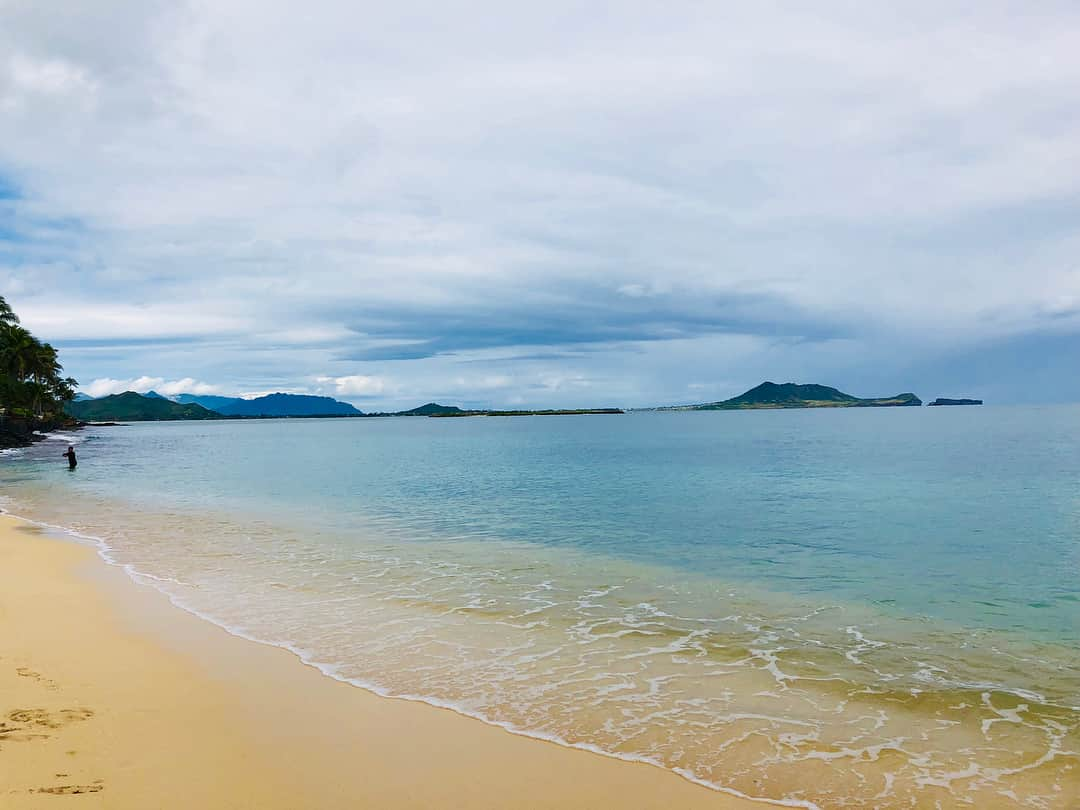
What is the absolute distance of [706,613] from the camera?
14.6 m

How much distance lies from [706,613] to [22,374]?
141 m

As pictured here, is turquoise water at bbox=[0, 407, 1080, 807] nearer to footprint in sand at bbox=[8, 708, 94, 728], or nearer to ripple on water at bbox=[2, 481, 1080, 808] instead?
ripple on water at bbox=[2, 481, 1080, 808]

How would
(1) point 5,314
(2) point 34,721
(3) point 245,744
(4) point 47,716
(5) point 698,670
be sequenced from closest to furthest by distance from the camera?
(3) point 245,744 → (2) point 34,721 → (4) point 47,716 → (5) point 698,670 → (1) point 5,314

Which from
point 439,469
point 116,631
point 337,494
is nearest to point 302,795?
point 116,631

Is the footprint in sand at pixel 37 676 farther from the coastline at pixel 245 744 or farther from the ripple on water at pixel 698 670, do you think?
the ripple on water at pixel 698 670

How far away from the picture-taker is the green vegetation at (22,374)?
4038 inches

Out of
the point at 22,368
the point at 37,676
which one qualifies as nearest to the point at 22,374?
the point at 22,368

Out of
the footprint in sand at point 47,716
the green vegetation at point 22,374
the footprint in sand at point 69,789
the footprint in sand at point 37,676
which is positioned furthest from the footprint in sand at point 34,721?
the green vegetation at point 22,374

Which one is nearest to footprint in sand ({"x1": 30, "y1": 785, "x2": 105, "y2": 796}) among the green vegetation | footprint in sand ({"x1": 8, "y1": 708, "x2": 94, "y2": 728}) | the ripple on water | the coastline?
the coastline

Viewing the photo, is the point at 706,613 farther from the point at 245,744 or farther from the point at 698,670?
the point at 245,744

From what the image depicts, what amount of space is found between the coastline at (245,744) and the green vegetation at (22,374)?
10292cm


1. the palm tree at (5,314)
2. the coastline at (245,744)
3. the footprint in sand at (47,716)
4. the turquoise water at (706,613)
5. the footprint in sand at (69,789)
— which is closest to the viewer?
the footprint in sand at (69,789)

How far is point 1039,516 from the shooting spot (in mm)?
27891

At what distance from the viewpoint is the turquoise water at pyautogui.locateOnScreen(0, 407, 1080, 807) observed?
328 inches
